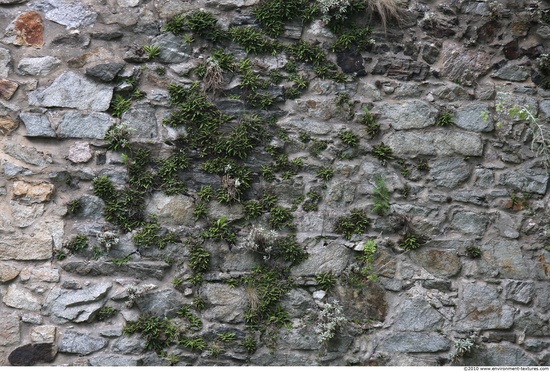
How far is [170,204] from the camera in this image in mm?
3262

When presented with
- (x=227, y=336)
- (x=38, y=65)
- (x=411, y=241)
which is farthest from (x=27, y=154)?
(x=411, y=241)

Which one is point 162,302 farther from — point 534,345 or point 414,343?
point 534,345

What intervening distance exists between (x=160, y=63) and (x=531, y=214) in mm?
2514

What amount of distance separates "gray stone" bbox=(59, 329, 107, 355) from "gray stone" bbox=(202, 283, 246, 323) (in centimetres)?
61

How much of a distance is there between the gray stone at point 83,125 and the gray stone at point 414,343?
2099 mm

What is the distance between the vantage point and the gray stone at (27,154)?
10.5ft

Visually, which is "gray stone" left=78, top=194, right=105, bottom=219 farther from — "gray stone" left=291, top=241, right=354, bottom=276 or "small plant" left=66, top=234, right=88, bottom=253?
"gray stone" left=291, top=241, right=354, bottom=276

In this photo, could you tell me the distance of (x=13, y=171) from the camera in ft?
10.4

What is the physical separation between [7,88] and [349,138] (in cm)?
Result: 211

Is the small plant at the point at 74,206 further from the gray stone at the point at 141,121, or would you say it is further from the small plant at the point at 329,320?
the small plant at the point at 329,320

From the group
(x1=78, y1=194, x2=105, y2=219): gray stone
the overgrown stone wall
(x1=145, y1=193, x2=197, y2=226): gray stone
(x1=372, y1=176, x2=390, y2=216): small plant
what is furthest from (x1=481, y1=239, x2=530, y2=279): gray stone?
(x1=78, y1=194, x2=105, y2=219): gray stone

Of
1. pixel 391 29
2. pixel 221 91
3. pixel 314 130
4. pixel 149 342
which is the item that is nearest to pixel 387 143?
pixel 314 130

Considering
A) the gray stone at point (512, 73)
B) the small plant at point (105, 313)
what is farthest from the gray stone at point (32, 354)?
the gray stone at point (512, 73)

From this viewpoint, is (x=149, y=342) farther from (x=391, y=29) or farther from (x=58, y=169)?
(x=391, y=29)
